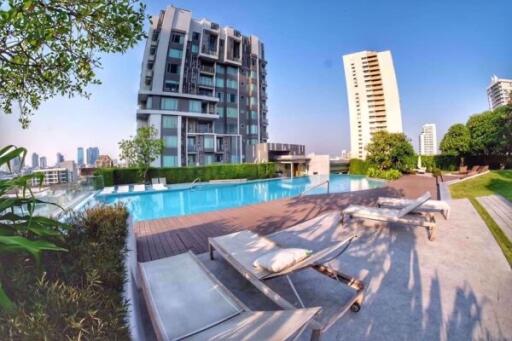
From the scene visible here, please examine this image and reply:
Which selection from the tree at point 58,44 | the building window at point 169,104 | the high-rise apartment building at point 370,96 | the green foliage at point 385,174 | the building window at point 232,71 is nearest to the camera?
the tree at point 58,44

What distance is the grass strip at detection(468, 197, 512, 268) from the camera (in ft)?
13.9

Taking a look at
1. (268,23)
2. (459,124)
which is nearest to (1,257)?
(268,23)

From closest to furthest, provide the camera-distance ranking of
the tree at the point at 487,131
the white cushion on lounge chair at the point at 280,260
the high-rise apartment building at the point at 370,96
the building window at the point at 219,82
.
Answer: the white cushion on lounge chair at the point at 280,260 → the tree at the point at 487,131 → the building window at the point at 219,82 → the high-rise apartment building at the point at 370,96

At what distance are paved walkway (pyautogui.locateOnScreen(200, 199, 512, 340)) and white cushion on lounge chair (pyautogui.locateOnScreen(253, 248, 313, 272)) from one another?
57cm

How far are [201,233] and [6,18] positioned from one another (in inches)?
191

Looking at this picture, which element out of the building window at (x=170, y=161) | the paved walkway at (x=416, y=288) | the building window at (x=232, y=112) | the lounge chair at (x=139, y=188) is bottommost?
the paved walkway at (x=416, y=288)

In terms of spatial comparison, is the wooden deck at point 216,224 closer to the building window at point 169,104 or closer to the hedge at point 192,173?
the hedge at point 192,173

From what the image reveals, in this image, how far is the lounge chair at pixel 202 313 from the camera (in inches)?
72.7

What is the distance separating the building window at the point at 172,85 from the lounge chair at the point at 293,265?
28.0 metres

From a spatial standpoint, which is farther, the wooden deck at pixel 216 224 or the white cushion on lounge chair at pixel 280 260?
the wooden deck at pixel 216 224

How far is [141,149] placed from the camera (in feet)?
62.1

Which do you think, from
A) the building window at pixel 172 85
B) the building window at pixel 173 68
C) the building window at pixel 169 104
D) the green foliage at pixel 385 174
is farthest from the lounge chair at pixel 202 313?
the building window at pixel 173 68

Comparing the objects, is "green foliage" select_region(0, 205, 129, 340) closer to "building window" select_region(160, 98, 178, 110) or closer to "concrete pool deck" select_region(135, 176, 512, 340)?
"concrete pool deck" select_region(135, 176, 512, 340)

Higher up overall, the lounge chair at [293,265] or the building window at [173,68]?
the building window at [173,68]
